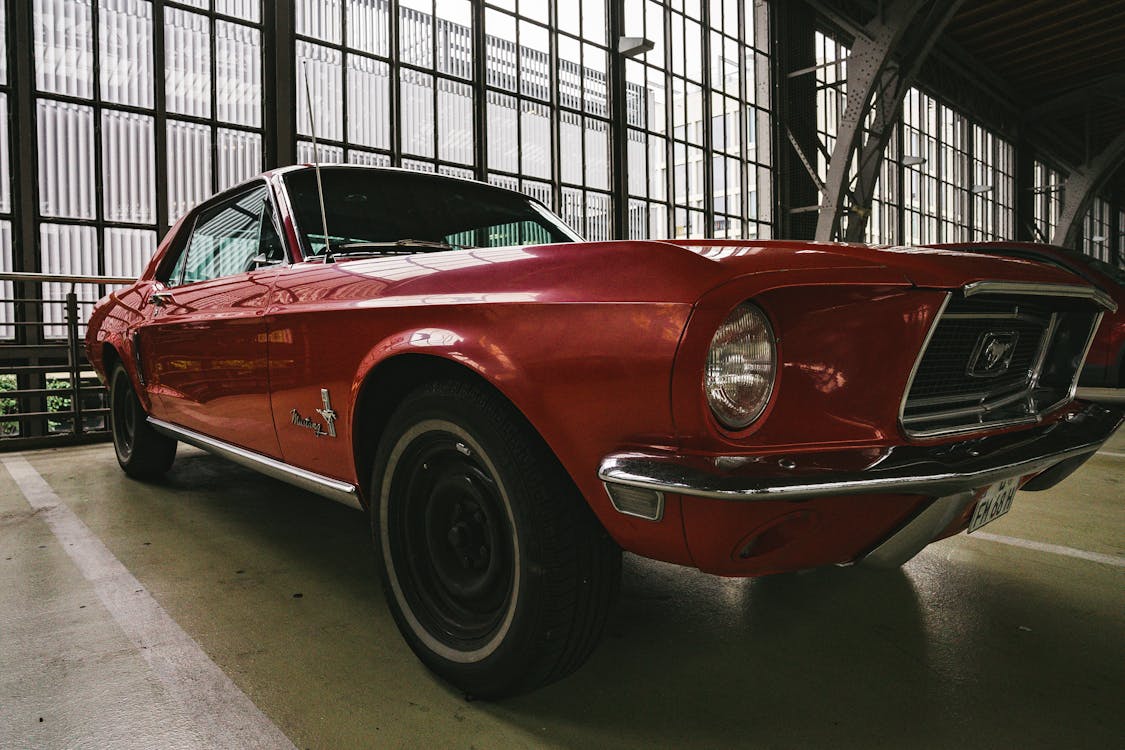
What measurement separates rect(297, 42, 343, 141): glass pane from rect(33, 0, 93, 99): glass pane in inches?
78.7

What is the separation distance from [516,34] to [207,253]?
27.8ft

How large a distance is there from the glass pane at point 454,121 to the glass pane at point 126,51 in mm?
3382

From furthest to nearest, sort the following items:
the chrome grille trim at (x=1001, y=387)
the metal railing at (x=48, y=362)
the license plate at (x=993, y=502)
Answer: the metal railing at (x=48, y=362) → the license plate at (x=993, y=502) → the chrome grille trim at (x=1001, y=387)

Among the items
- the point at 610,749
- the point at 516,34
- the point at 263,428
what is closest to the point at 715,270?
the point at 610,749

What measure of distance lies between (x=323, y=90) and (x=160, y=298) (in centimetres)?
607

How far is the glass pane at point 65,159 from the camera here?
22.1 feet

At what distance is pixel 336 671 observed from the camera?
68.7 inches

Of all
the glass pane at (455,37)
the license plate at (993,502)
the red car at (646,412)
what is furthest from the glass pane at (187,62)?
the license plate at (993,502)

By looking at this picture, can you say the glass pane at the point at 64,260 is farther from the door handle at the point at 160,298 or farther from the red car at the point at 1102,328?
the red car at the point at 1102,328

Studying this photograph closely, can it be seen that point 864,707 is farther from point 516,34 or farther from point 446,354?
point 516,34

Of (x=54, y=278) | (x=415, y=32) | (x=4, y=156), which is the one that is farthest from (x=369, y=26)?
(x=54, y=278)

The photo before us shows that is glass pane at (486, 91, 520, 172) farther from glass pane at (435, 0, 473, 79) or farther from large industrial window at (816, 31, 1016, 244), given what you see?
large industrial window at (816, 31, 1016, 244)

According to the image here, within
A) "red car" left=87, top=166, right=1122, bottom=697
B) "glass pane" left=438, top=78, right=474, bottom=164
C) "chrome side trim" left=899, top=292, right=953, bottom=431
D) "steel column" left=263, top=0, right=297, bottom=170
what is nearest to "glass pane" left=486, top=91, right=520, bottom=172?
"glass pane" left=438, top=78, right=474, bottom=164

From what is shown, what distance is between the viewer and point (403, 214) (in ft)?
8.25
